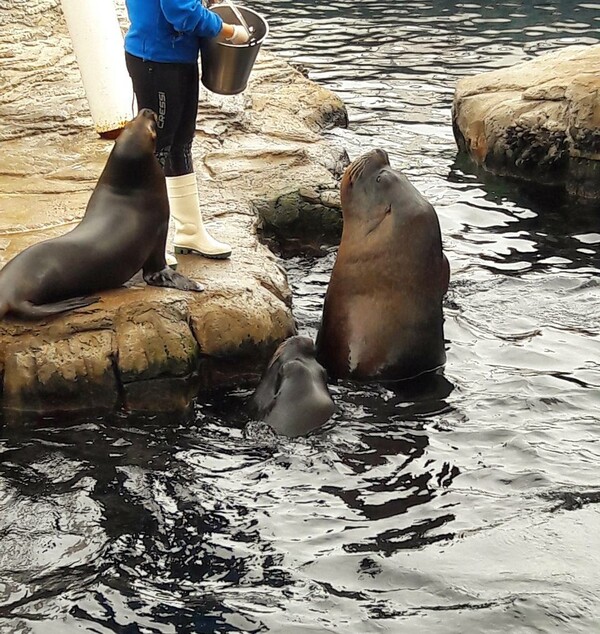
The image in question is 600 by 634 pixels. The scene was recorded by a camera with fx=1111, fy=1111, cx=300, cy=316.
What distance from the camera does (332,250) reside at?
777 centimetres

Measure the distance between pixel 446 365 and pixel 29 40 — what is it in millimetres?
6899

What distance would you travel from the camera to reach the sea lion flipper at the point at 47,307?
519cm

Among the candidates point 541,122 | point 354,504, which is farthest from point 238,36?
point 541,122

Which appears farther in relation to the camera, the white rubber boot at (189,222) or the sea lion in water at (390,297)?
the white rubber boot at (189,222)

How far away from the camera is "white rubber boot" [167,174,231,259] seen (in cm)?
582

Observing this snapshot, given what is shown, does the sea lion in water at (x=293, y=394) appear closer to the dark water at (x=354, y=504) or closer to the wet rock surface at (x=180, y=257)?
the dark water at (x=354, y=504)

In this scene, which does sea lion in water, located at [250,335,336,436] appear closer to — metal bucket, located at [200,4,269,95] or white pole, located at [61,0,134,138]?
metal bucket, located at [200,4,269,95]

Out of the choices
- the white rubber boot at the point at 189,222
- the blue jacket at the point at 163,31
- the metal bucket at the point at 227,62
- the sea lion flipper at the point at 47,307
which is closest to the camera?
the sea lion flipper at the point at 47,307

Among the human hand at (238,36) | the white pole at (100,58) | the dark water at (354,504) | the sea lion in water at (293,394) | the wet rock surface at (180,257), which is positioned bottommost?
the dark water at (354,504)

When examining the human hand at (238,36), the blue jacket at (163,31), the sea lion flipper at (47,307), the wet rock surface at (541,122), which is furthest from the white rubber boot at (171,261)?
the wet rock surface at (541,122)

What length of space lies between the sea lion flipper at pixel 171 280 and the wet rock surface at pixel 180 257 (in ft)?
0.17

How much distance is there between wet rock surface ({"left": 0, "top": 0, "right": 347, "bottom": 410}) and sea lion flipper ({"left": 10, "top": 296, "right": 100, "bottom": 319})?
40mm

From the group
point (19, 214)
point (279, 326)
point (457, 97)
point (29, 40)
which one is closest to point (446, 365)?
point (279, 326)

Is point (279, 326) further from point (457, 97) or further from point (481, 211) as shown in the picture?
point (457, 97)
